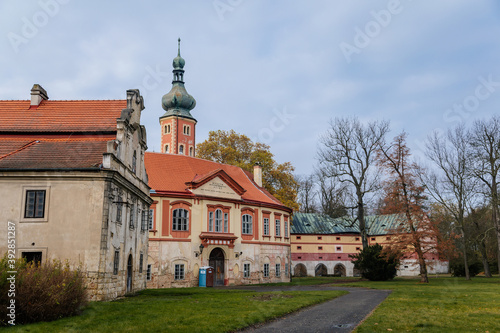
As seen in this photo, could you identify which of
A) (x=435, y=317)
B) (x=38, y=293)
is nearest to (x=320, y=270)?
(x=435, y=317)

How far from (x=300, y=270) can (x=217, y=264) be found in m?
26.2

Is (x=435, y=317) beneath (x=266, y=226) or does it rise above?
beneath

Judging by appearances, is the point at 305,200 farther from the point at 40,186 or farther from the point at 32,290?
the point at 32,290

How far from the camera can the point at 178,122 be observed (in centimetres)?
6078

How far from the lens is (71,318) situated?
12.5 metres

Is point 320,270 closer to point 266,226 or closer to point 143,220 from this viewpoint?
point 266,226

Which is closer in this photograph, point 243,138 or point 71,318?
point 71,318

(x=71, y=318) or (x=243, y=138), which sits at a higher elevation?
(x=243, y=138)

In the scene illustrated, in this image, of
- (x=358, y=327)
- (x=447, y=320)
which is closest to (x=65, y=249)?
(x=358, y=327)

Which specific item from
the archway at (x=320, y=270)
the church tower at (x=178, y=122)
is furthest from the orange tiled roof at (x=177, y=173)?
the archway at (x=320, y=270)

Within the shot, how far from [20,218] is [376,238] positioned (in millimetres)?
53626

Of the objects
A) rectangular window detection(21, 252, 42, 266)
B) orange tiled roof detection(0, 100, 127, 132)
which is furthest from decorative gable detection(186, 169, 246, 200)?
rectangular window detection(21, 252, 42, 266)

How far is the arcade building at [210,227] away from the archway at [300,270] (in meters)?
17.8

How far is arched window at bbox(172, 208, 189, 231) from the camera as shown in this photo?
32844mm
